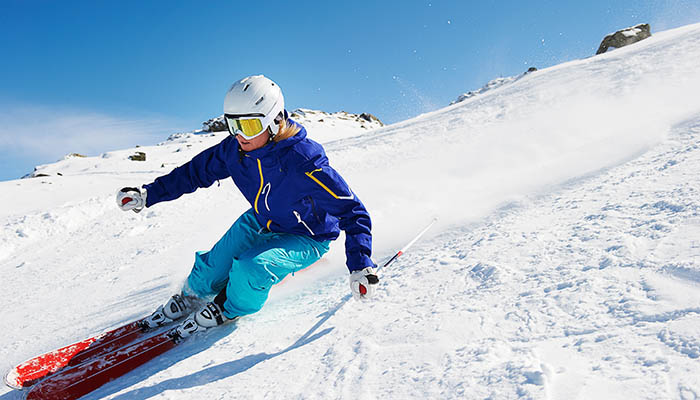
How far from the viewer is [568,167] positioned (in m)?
3.96

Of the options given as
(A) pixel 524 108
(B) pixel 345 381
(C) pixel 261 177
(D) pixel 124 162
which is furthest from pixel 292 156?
(D) pixel 124 162

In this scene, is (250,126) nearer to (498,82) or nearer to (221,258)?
(221,258)

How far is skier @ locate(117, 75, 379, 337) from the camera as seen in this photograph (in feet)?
7.77

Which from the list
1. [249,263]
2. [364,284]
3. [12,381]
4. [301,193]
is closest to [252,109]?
[301,193]

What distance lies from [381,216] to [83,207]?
6.17 metres

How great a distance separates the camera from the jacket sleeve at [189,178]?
3102 millimetres

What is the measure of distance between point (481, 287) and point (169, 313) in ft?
7.08

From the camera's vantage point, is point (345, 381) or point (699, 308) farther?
point (345, 381)

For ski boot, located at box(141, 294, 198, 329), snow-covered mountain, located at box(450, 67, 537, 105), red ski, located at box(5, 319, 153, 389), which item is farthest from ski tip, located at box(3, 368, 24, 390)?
snow-covered mountain, located at box(450, 67, 537, 105)

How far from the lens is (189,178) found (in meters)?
3.16

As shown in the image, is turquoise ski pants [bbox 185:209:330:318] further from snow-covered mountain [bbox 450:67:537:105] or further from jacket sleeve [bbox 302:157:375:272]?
snow-covered mountain [bbox 450:67:537:105]

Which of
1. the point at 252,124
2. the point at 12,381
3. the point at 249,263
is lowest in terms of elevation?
the point at 12,381

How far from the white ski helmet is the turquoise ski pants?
0.69 m

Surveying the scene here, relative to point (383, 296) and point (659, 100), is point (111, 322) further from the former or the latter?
point (659, 100)
